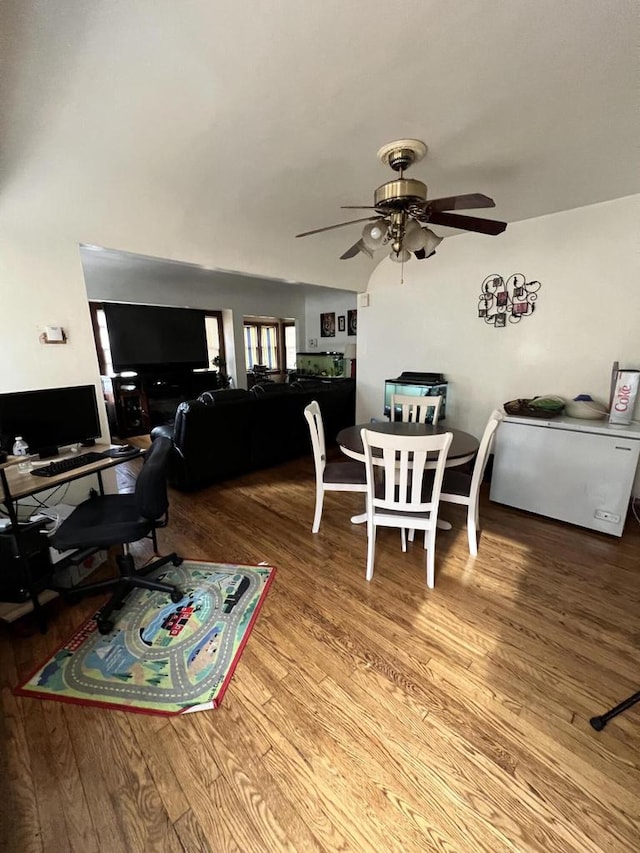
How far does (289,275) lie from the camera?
3607 mm

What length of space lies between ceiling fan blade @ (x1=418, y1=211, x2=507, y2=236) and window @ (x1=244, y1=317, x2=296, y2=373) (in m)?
5.82

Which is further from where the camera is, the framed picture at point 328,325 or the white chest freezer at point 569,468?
the framed picture at point 328,325

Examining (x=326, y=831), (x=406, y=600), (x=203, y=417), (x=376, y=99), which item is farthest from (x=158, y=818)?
(x=376, y=99)

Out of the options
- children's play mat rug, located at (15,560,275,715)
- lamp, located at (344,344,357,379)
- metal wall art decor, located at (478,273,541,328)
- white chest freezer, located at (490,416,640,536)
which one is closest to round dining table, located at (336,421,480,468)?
white chest freezer, located at (490,416,640,536)

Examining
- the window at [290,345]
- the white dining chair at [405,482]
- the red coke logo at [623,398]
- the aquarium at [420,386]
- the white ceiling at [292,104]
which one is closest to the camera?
the white ceiling at [292,104]

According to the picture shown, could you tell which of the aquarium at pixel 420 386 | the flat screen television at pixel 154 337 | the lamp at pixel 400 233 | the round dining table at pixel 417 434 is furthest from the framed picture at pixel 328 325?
the lamp at pixel 400 233

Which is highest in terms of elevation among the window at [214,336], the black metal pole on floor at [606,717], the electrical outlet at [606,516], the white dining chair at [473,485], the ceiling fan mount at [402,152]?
the ceiling fan mount at [402,152]

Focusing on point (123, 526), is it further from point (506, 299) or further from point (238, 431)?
point (506, 299)

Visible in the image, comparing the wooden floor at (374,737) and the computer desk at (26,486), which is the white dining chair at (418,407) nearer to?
the wooden floor at (374,737)

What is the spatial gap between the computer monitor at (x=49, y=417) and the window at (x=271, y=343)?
A: 5.33 meters

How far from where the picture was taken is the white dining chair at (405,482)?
5.71 feet

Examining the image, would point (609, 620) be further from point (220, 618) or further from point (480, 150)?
point (480, 150)

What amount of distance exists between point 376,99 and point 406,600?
2.53 m

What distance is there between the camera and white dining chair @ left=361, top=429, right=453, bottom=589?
1.74 metres
